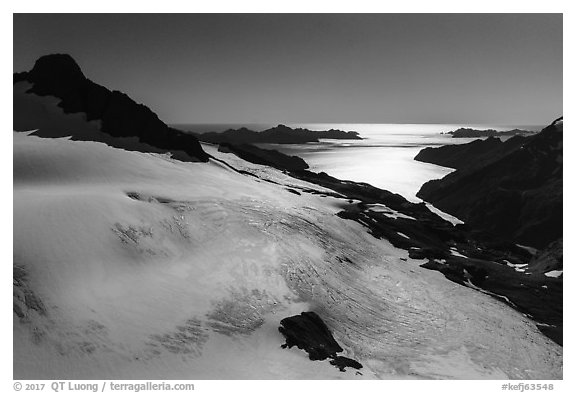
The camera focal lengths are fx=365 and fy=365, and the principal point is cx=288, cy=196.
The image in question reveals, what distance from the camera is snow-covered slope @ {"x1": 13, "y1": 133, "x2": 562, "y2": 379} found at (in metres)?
15.0

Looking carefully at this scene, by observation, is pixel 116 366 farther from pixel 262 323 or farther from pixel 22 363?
pixel 262 323

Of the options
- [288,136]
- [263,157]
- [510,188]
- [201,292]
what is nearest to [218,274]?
[201,292]

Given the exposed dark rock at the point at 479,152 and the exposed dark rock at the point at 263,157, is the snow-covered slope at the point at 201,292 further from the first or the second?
the exposed dark rock at the point at 479,152

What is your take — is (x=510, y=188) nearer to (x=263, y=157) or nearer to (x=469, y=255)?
(x=469, y=255)

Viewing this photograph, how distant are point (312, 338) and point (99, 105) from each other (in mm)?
35982

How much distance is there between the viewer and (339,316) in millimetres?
20609

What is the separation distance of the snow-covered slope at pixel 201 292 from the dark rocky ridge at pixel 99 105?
9.77m

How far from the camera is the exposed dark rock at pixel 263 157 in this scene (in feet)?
194

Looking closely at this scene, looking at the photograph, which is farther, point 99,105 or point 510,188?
point 510,188

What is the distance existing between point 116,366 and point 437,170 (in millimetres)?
72258

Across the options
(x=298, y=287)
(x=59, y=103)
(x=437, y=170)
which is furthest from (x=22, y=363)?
(x=437, y=170)

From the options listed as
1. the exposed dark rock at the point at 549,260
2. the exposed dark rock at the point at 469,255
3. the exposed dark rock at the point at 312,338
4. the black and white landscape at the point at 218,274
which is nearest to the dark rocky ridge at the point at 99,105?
the black and white landscape at the point at 218,274

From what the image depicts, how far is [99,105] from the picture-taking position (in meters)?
40.3

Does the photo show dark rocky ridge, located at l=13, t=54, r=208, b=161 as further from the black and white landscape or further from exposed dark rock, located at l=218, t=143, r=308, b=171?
exposed dark rock, located at l=218, t=143, r=308, b=171
